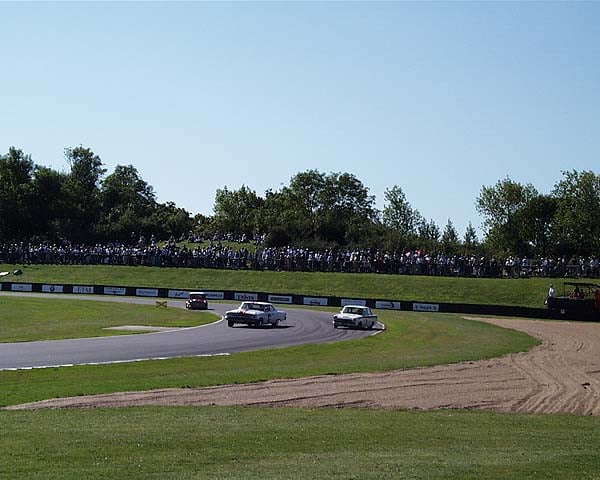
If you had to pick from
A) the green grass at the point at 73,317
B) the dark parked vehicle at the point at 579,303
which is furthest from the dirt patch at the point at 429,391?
the dark parked vehicle at the point at 579,303

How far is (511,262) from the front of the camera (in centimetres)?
6581

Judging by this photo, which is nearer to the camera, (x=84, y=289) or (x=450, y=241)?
(x=84, y=289)

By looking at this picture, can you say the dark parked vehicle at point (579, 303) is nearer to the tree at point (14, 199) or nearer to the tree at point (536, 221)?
the tree at point (536, 221)

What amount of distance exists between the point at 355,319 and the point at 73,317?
49.6 feet

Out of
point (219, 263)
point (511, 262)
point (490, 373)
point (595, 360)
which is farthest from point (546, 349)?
point (219, 263)

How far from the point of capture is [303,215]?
119m

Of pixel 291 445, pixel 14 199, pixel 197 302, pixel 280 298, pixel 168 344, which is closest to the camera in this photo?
pixel 291 445

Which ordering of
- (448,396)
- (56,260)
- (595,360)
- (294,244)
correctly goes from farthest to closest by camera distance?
(294,244) < (56,260) < (595,360) < (448,396)

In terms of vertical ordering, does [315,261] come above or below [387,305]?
above

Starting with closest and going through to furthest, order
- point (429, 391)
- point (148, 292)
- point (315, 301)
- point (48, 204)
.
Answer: point (429, 391) → point (315, 301) → point (148, 292) → point (48, 204)

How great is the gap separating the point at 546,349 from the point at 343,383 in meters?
13.5

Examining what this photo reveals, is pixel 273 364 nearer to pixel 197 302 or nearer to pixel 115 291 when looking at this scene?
pixel 197 302

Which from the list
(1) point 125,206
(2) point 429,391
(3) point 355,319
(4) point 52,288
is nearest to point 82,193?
(1) point 125,206

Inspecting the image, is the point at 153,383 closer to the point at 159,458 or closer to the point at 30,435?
the point at 30,435
